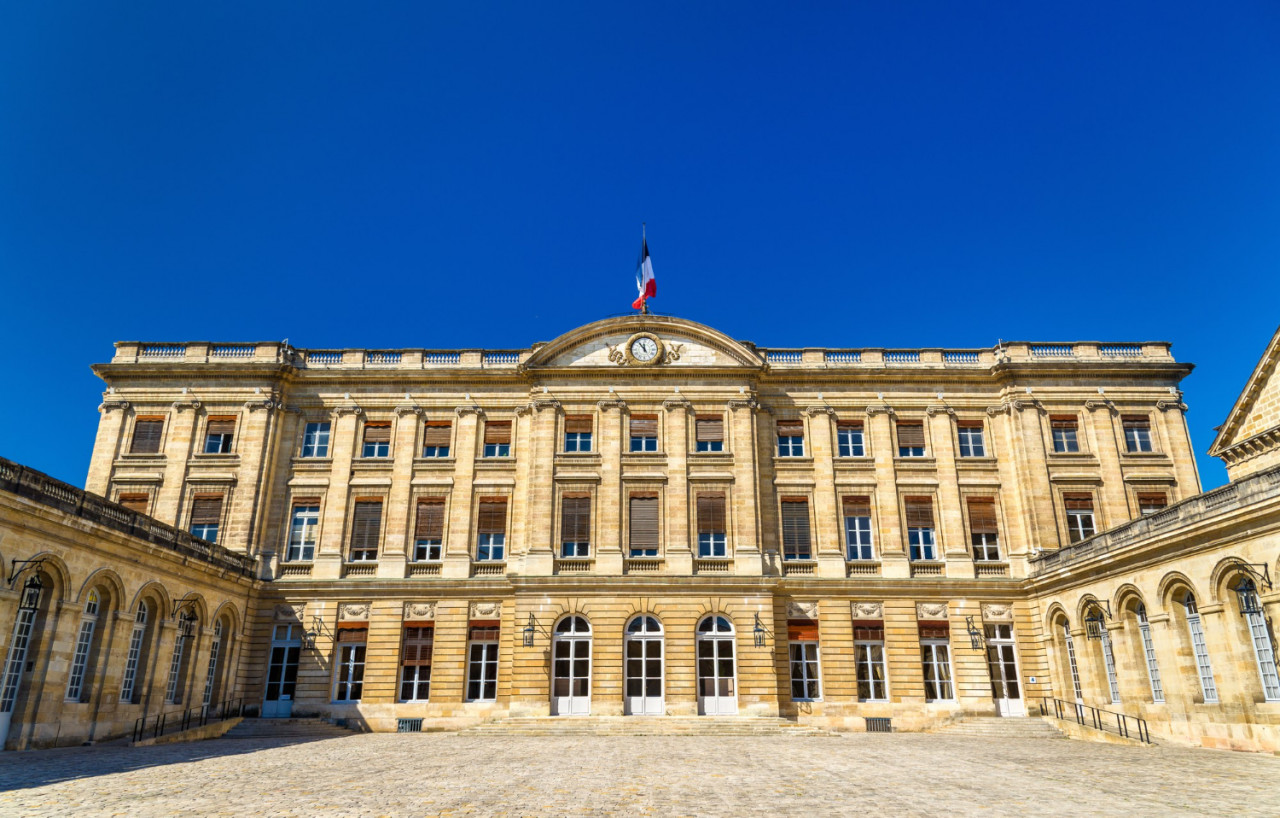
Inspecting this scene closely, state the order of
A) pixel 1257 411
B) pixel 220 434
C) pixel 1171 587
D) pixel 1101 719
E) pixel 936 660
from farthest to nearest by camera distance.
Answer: pixel 220 434, pixel 936 660, pixel 1101 719, pixel 1257 411, pixel 1171 587

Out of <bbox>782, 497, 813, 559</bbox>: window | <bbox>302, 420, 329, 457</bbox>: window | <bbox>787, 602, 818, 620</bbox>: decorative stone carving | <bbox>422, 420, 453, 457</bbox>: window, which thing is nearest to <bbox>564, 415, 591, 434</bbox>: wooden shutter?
<bbox>422, 420, 453, 457</bbox>: window

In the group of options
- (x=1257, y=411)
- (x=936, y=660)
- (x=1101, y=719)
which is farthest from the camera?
(x=936, y=660)

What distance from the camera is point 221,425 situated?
95.6 ft

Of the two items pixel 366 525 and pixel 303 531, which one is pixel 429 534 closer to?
pixel 366 525

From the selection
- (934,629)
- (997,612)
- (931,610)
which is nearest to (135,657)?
(931,610)

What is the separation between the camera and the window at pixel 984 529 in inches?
1105

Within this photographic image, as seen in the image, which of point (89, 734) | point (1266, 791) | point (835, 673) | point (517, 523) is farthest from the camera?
point (517, 523)

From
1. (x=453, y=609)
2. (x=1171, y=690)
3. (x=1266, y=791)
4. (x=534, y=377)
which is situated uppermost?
(x=534, y=377)

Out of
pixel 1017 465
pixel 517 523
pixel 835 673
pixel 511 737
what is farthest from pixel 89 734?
pixel 1017 465

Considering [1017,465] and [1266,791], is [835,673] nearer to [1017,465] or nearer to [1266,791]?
[1017,465]

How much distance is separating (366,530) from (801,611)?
14.5m

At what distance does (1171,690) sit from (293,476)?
85.9 ft

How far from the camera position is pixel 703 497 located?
2795cm

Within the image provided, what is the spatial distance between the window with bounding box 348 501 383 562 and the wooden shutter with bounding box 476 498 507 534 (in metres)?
3.36
